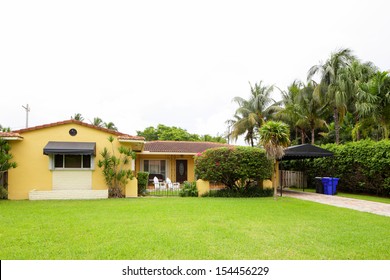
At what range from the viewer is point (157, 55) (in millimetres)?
18828

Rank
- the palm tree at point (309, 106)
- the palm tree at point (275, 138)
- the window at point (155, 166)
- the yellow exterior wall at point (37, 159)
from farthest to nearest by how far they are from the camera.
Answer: the palm tree at point (309, 106)
the window at point (155, 166)
the yellow exterior wall at point (37, 159)
the palm tree at point (275, 138)

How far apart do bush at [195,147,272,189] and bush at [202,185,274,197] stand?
1.51 ft

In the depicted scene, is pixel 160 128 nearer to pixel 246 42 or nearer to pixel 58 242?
pixel 246 42

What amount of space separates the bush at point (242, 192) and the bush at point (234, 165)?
461mm

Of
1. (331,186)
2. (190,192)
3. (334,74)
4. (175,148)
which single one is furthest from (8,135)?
(334,74)

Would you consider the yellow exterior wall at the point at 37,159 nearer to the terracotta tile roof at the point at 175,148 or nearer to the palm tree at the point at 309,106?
the terracotta tile roof at the point at 175,148

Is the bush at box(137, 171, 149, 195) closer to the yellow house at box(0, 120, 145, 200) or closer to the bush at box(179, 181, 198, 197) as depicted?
the yellow house at box(0, 120, 145, 200)

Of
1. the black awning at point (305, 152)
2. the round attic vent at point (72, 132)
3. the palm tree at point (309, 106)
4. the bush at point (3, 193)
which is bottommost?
the bush at point (3, 193)

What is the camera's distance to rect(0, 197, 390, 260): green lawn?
539 centimetres

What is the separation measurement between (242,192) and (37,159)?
1101 cm

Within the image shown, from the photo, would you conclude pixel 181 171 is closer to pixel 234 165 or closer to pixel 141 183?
pixel 141 183

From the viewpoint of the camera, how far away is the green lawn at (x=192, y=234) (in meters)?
5.39

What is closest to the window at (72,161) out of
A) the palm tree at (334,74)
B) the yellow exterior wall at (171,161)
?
the yellow exterior wall at (171,161)
